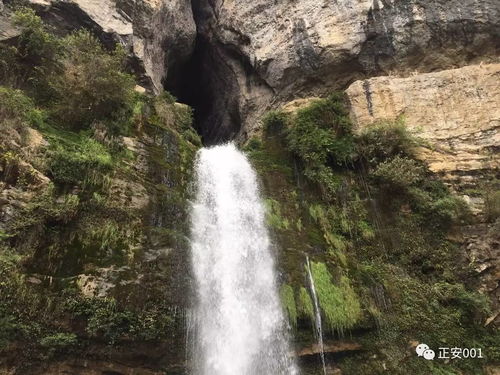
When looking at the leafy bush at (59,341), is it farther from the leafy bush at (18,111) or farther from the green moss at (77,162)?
the leafy bush at (18,111)

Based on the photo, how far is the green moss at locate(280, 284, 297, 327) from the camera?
8.84 meters

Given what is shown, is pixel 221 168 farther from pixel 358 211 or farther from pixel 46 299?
pixel 46 299

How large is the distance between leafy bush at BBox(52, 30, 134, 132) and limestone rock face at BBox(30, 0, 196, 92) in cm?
416

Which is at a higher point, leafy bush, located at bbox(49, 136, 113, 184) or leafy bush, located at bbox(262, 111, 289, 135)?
leafy bush, located at bbox(262, 111, 289, 135)

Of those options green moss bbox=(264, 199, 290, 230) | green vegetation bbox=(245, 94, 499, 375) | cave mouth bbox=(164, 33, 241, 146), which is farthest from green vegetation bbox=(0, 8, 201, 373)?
cave mouth bbox=(164, 33, 241, 146)

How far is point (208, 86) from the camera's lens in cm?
2342

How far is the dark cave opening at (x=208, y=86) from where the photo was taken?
21.1m

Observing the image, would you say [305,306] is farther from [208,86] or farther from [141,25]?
[208,86]

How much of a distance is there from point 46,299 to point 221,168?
665cm

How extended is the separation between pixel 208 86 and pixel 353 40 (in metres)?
9.47

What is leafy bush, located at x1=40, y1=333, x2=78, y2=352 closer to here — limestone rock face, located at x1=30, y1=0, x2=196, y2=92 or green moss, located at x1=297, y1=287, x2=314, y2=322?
green moss, located at x1=297, y1=287, x2=314, y2=322

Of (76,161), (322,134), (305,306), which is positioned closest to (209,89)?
(322,134)

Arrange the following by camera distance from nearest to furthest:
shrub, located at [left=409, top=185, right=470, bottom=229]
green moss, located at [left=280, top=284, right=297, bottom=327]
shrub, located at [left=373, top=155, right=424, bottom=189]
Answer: green moss, located at [left=280, top=284, right=297, bottom=327], shrub, located at [left=409, top=185, right=470, bottom=229], shrub, located at [left=373, top=155, right=424, bottom=189]

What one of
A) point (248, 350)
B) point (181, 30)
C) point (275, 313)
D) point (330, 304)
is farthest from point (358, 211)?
point (181, 30)
